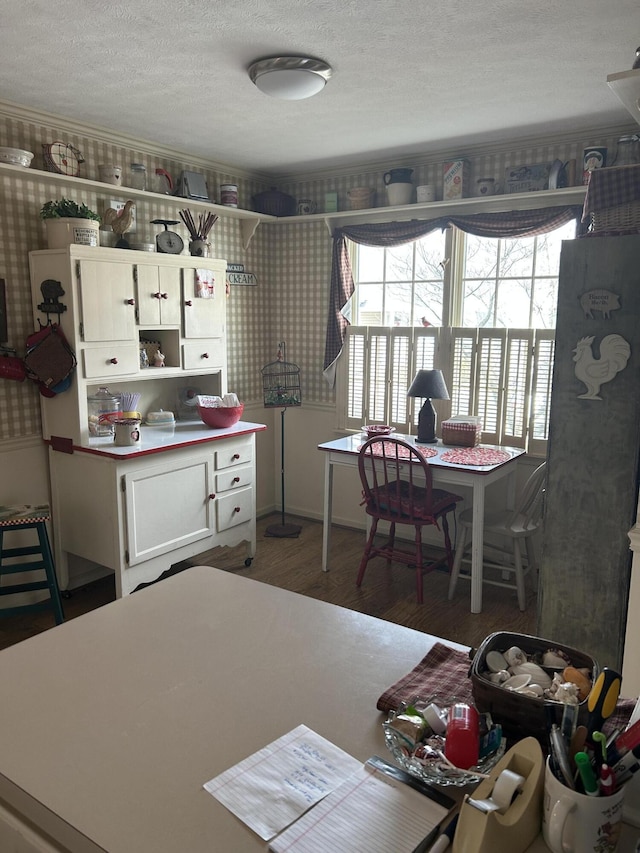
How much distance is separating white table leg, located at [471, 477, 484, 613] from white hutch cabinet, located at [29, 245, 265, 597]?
54.5 inches

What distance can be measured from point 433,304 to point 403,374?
1.61 ft

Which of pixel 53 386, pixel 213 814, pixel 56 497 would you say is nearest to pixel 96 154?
pixel 53 386

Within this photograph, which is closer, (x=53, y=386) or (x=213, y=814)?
(x=213, y=814)

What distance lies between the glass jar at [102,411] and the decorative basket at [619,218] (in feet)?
8.32

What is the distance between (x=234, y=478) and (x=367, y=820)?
3.02 metres

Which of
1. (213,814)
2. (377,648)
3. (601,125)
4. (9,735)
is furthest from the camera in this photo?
(601,125)

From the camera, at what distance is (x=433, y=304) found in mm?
4137

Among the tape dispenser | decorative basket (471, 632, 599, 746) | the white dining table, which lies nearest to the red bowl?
the white dining table

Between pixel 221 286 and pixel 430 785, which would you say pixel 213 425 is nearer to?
pixel 221 286

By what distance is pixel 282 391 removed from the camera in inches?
179

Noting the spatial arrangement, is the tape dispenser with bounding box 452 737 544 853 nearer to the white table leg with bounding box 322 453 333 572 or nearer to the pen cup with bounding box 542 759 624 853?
the pen cup with bounding box 542 759 624 853

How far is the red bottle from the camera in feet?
2.92

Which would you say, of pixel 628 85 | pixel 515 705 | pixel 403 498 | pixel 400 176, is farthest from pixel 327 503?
pixel 515 705

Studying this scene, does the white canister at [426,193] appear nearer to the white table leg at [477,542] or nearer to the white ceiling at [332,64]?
the white ceiling at [332,64]
